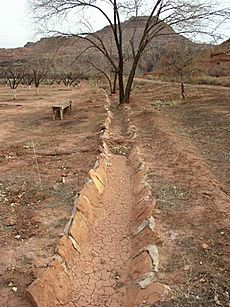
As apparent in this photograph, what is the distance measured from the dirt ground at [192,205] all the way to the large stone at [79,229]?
0.99 meters

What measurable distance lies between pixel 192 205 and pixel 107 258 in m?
1.73

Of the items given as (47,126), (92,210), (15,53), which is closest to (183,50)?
(47,126)

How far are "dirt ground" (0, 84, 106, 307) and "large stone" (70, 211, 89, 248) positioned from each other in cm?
19

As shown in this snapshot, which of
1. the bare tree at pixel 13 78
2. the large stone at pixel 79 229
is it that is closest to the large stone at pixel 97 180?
the large stone at pixel 79 229

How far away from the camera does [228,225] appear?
5.32 m

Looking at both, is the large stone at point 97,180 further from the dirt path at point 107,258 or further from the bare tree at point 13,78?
the bare tree at point 13,78

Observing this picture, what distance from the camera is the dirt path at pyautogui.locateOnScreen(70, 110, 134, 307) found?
169 inches

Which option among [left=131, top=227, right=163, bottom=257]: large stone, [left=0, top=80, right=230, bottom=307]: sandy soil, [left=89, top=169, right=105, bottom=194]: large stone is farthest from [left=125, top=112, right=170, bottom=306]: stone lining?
[left=89, top=169, right=105, bottom=194]: large stone

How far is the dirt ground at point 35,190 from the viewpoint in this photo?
4559mm

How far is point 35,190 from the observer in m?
6.92

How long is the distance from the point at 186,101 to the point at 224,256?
16806 mm

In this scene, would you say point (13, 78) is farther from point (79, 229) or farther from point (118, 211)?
point (79, 229)

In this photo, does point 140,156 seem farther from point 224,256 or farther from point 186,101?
point 186,101

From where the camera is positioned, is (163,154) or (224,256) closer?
(224,256)
